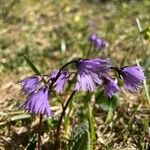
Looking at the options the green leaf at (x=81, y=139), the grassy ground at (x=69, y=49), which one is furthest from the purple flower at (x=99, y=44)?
the green leaf at (x=81, y=139)

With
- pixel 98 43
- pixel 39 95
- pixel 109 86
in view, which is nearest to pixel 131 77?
pixel 109 86

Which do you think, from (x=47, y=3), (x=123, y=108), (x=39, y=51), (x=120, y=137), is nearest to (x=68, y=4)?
(x=47, y=3)

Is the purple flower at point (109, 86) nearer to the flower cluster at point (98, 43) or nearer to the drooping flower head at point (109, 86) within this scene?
the drooping flower head at point (109, 86)

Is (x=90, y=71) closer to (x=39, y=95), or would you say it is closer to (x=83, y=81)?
(x=83, y=81)

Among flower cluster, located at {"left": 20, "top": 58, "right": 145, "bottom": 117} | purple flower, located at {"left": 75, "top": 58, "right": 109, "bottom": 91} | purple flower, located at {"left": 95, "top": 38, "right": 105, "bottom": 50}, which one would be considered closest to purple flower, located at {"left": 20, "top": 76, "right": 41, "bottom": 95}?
flower cluster, located at {"left": 20, "top": 58, "right": 145, "bottom": 117}

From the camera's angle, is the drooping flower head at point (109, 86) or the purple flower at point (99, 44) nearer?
the drooping flower head at point (109, 86)

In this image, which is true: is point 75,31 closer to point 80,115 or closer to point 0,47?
point 0,47

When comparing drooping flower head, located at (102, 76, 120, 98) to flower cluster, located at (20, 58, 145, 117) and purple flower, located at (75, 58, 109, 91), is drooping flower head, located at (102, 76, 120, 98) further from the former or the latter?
purple flower, located at (75, 58, 109, 91)

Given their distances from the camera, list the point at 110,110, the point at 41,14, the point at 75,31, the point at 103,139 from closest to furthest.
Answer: the point at 103,139, the point at 110,110, the point at 75,31, the point at 41,14
